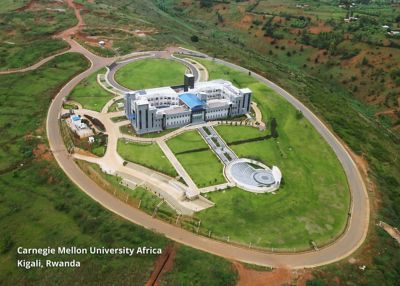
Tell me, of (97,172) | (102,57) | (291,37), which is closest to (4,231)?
(97,172)

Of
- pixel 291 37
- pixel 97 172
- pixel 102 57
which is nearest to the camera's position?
pixel 97 172

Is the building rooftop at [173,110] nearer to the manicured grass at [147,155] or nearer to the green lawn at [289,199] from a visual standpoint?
the manicured grass at [147,155]

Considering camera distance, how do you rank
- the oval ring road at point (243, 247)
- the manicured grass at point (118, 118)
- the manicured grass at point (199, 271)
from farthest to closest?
the manicured grass at point (118, 118) < the oval ring road at point (243, 247) < the manicured grass at point (199, 271)

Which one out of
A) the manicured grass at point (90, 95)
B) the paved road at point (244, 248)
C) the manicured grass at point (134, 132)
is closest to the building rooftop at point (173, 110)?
the manicured grass at point (134, 132)

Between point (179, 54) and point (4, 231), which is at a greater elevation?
point (179, 54)

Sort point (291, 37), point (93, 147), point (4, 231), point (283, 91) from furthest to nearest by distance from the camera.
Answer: point (291, 37), point (283, 91), point (93, 147), point (4, 231)

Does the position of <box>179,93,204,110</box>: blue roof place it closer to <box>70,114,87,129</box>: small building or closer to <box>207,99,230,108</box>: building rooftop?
<box>207,99,230,108</box>: building rooftop

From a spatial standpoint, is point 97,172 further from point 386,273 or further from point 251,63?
point 251,63

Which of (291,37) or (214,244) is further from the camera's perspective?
(291,37)
